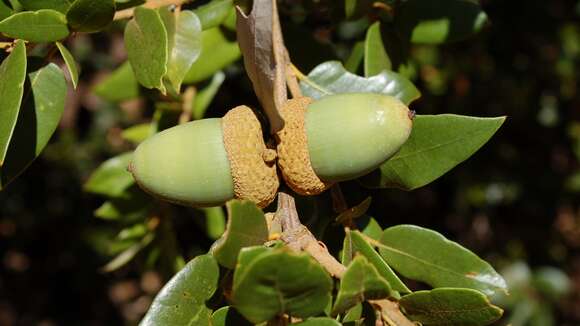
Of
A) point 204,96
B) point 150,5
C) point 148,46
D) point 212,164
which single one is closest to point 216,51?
point 204,96

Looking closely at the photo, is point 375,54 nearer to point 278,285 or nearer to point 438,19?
point 438,19

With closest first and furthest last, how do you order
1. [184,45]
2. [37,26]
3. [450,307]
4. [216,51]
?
[450,307], [37,26], [184,45], [216,51]

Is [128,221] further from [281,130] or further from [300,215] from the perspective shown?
[281,130]

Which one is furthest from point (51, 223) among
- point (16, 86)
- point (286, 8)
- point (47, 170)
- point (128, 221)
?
point (16, 86)

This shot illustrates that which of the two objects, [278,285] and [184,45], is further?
[184,45]

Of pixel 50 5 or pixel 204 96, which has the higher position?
pixel 50 5
